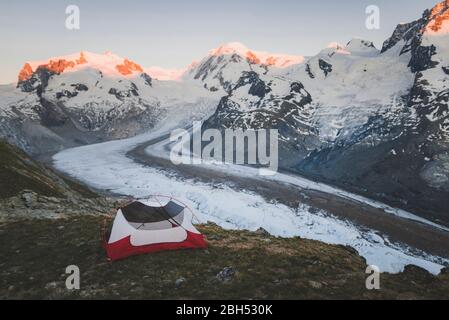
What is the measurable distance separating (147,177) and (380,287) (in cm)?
8209

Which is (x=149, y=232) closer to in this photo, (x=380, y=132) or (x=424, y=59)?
(x=380, y=132)

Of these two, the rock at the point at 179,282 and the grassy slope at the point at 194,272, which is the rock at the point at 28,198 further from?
the rock at the point at 179,282

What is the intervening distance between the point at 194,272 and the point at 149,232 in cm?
400

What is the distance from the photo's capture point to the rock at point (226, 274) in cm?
1745

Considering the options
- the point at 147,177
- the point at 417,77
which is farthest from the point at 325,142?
the point at 147,177

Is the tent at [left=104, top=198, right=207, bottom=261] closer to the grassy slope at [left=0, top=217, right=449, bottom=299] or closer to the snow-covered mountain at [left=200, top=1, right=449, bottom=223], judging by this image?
the grassy slope at [left=0, top=217, right=449, bottom=299]

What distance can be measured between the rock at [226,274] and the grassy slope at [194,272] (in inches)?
9.7

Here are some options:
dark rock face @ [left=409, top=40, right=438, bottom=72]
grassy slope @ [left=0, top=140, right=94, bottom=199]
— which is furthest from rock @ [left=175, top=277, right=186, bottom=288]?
dark rock face @ [left=409, top=40, right=438, bottom=72]

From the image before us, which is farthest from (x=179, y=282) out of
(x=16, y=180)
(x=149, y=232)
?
(x=16, y=180)

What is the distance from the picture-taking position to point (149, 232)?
70.0 ft

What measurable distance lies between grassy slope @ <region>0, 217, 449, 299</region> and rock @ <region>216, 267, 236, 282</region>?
246 mm

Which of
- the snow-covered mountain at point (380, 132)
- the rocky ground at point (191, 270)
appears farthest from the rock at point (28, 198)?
the snow-covered mountain at point (380, 132)

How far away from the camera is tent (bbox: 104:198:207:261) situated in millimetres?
20455

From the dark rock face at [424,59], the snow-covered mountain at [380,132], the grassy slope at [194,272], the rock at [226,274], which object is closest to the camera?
the grassy slope at [194,272]
